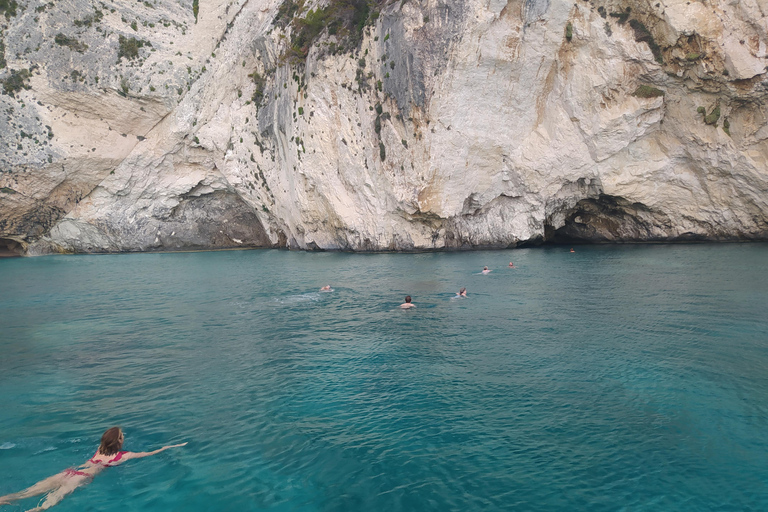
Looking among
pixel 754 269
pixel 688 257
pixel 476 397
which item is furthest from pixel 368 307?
pixel 688 257

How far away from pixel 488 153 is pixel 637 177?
458 inches

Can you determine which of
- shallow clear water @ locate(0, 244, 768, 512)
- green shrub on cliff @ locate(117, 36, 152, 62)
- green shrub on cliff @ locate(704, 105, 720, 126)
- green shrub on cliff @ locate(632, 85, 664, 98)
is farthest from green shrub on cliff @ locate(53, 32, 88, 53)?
green shrub on cliff @ locate(704, 105, 720, 126)

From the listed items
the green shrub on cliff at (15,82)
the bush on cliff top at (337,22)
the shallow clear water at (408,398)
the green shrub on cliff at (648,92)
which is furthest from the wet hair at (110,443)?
the green shrub on cliff at (15,82)

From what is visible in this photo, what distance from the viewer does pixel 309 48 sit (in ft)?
141

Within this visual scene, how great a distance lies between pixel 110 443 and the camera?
319 inches

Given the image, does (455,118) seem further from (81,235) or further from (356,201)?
(81,235)

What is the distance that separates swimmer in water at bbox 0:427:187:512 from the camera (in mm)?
7379

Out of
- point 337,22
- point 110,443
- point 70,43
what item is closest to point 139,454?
point 110,443

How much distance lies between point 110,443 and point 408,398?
569 centimetres

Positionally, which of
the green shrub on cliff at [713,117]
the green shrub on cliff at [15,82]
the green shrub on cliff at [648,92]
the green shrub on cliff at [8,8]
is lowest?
the green shrub on cliff at [713,117]

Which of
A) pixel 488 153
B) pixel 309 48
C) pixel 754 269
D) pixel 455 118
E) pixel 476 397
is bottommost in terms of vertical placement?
pixel 476 397

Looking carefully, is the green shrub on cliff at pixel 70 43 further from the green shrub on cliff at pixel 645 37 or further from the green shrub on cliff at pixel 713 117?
the green shrub on cliff at pixel 713 117

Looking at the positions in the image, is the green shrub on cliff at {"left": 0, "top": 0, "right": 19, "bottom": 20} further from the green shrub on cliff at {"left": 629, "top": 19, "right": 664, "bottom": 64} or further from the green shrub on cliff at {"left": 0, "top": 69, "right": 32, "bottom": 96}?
the green shrub on cliff at {"left": 629, "top": 19, "right": 664, "bottom": 64}

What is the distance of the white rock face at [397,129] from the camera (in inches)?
1388
